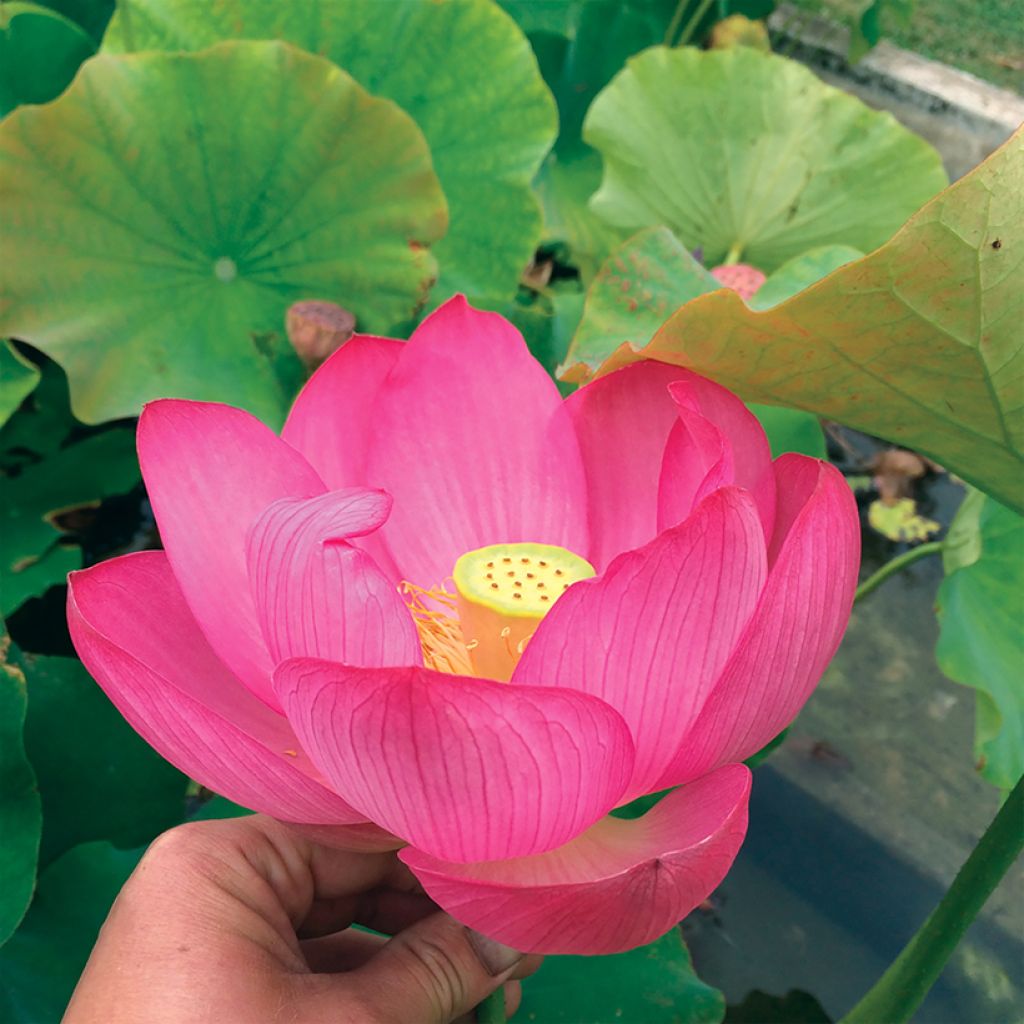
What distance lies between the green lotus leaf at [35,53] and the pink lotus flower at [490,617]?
32.5 inches

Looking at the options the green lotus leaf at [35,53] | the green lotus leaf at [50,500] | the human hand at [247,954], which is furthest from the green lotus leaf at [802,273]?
the green lotus leaf at [35,53]

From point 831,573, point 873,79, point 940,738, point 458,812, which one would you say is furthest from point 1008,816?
point 873,79

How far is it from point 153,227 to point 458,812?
81 centimetres

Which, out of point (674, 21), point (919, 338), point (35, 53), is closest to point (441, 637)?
point (919, 338)

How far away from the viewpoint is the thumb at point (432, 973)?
518mm

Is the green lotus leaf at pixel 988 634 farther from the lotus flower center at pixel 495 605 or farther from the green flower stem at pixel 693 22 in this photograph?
the green flower stem at pixel 693 22

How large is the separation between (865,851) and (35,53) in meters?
1.30

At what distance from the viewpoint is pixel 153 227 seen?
1.04 meters

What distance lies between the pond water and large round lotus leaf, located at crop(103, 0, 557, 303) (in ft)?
2.27

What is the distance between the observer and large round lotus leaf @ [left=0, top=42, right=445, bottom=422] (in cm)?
→ 101

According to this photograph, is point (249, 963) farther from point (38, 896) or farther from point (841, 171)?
point (841, 171)

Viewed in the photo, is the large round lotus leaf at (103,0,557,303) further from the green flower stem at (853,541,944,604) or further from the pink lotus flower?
the pink lotus flower

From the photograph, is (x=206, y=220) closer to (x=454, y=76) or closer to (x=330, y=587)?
(x=454, y=76)

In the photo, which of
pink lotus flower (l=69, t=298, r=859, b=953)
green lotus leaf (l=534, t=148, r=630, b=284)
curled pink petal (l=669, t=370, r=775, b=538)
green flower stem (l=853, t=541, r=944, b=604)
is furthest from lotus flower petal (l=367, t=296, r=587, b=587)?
green lotus leaf (l=534, t=148, r=630, b=284)
